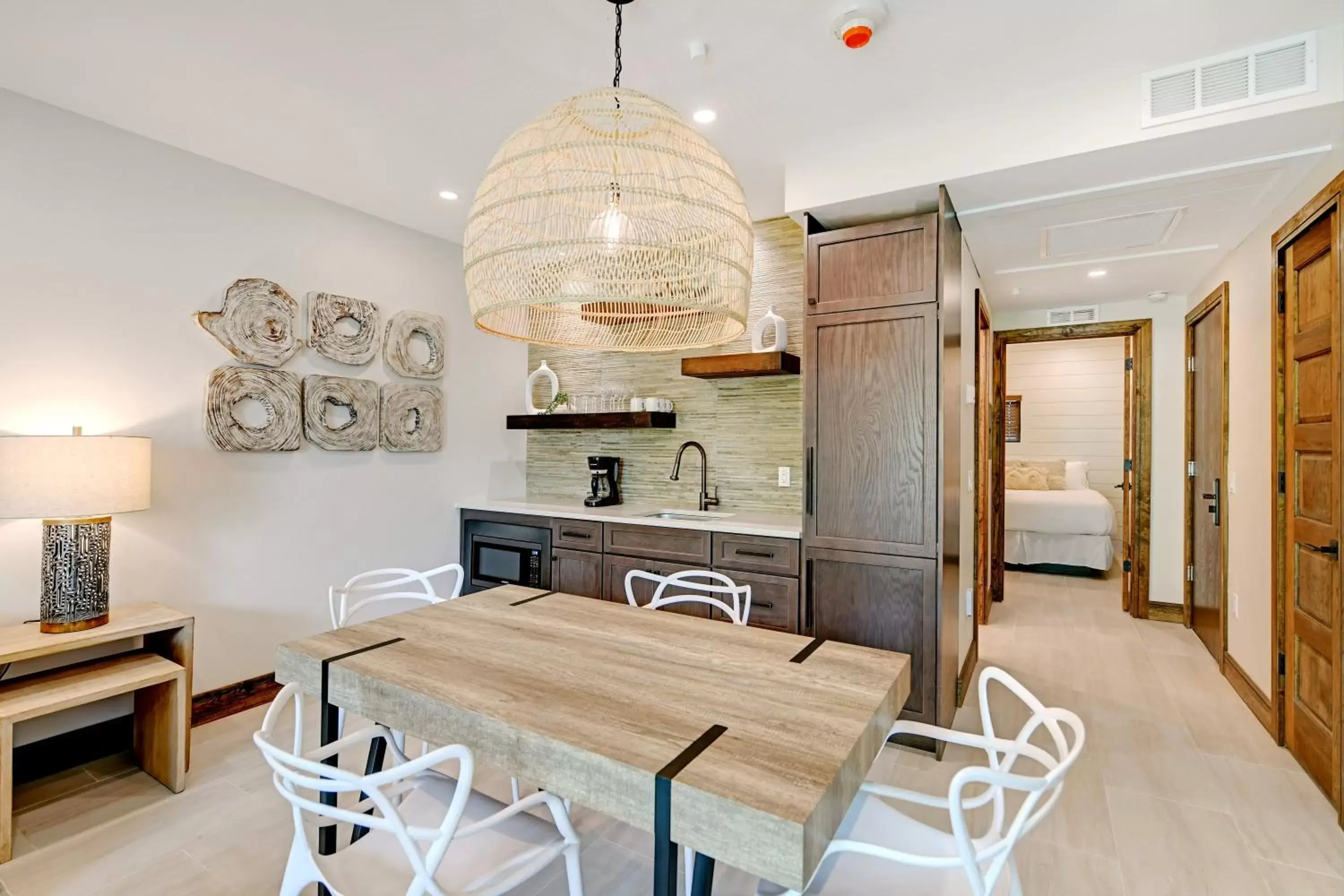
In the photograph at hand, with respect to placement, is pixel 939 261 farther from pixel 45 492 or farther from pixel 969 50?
pixel 45 492

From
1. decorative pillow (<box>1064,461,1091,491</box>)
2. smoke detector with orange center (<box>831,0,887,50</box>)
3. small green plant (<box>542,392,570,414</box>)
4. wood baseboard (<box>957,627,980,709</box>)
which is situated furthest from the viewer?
decorative pillow (<box>1064,461,1091,491</box>)

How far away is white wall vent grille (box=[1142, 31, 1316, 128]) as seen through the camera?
76.4 inches

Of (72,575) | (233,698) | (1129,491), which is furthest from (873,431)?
(1129,491)

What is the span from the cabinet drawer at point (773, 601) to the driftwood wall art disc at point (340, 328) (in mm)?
2343

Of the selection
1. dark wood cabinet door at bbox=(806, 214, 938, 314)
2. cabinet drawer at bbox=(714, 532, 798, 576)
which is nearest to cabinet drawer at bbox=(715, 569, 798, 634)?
cabinet drawer at bbox=(714, 532, 798, 576)

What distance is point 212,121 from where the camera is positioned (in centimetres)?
260

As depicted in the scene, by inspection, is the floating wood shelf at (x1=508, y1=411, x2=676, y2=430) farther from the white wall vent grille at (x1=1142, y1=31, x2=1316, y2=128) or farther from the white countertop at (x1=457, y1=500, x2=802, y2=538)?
the white wall vent grille at (x1=1142, y1=31, x2=1316, y2=128)

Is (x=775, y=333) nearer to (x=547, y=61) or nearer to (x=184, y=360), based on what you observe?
(x=547, y=61)

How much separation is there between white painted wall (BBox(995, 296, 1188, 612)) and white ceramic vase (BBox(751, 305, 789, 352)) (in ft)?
8.67

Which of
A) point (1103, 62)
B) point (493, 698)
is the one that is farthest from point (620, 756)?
point (1103, 62)

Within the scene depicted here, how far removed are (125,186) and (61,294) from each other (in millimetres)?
540

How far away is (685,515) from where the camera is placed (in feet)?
11.8

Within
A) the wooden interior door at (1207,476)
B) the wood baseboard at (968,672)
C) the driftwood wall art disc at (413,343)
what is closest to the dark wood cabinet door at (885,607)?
the wood baseboard at (968,672)

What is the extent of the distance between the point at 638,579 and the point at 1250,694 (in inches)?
118
